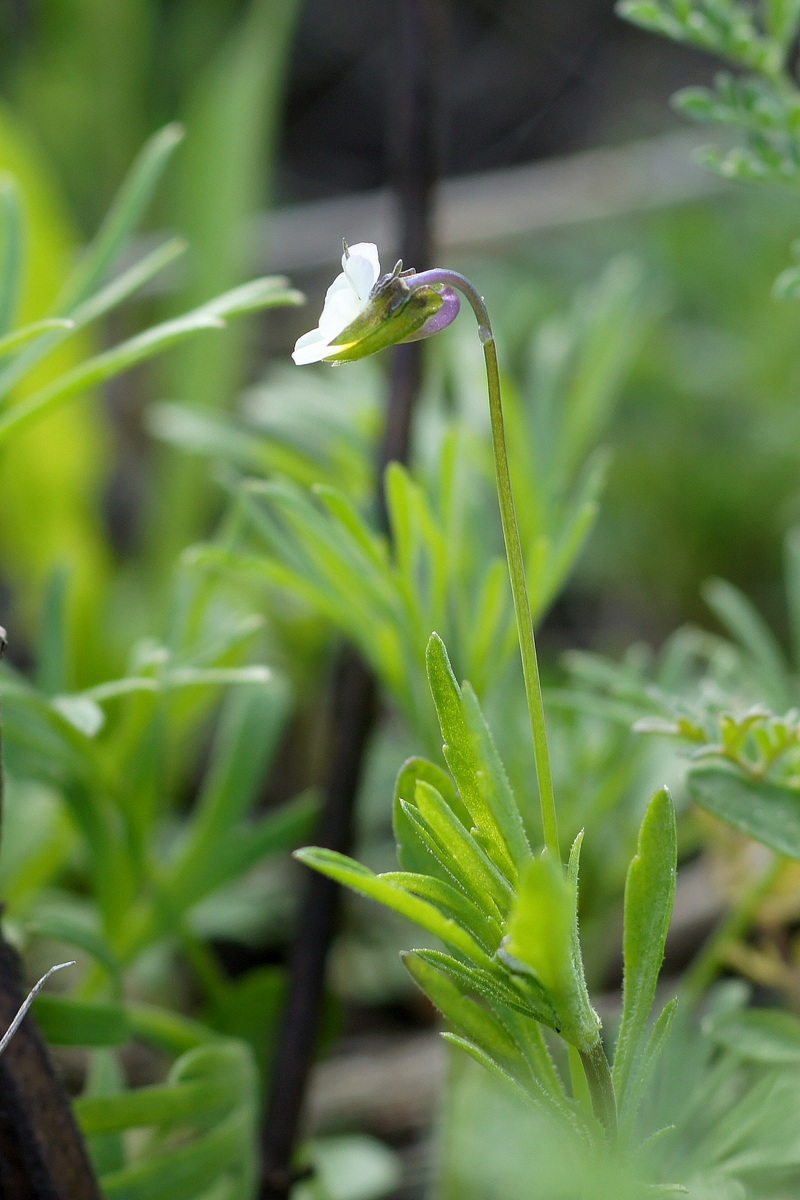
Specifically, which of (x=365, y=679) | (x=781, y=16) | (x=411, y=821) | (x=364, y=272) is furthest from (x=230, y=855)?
(x=781, y=16)

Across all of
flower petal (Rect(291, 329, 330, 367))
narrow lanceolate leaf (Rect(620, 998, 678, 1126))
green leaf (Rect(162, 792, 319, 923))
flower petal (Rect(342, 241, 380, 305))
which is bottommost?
green leaf (Rect(162, 792, 319, 923))

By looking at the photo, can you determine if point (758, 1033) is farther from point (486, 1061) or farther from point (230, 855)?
point (230, 855)

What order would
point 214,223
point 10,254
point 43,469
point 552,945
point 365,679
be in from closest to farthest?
point 552,945 → point 10,254 → point 365,679 → point 43,469 → point 214,223

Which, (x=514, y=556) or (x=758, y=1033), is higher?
(x=514, y=556)

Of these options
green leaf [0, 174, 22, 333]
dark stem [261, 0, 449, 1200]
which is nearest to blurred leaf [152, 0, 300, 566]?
dark stem [261, 0, 449, 1200]

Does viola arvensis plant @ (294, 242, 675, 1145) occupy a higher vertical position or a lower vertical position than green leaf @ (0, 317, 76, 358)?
lower

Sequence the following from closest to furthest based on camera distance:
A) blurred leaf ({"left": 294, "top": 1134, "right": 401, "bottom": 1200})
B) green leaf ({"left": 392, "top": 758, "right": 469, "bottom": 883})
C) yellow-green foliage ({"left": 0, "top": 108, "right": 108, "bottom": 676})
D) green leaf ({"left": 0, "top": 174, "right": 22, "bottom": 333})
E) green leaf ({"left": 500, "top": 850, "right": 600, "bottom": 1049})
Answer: green leaf ({"left": 500, "top": 850, "right": 600, "bottom": 1049})
green leaf ({"left": 392, "top": 758, "right": 469, "bottom": 883})
green leaf ({"left": 0, "top": 174, "right": 22, "bottom": 333})
blurred leaf ({"left": 294, "top": 1134, "right": 401, "bottom": 1200})
yellow-green foliage ({"left": 0, "top": 108, "right": 108, "bottom": 676})

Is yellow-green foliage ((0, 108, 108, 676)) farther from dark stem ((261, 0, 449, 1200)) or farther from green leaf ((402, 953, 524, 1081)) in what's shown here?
green leaf ((402, 953, 524, 1081))
